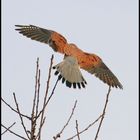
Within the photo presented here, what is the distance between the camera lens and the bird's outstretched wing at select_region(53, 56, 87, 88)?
5.16m

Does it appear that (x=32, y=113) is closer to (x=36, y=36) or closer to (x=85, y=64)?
(x=85, y=64)

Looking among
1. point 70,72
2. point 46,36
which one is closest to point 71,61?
point 70,72

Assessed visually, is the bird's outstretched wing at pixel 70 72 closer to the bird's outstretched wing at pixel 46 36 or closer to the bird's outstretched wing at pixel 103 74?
the bird's outstretched wing at pixel 46 36

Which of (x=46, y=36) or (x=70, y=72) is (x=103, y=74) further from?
(x=70, y=72)

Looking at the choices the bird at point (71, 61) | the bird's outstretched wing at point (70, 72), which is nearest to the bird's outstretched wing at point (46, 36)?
the bird at point (71, 61)

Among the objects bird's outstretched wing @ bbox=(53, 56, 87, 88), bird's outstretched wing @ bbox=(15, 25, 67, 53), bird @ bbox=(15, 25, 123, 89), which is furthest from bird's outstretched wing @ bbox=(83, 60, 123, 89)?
bird's outstretched wing @ bbox=(53, 56, 87, 88)

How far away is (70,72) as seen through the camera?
5594 mm

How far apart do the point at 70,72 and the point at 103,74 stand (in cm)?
189

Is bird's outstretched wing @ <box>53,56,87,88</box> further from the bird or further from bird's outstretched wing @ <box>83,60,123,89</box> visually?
bird's outstretched wing @ <box>83,60,123,89</box>

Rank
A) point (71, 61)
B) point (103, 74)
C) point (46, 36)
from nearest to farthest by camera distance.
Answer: point (71, 61) < point (46, 36) < point (103, 74)

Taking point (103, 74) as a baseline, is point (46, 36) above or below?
above

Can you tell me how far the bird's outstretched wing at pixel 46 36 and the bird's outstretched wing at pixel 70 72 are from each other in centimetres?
51

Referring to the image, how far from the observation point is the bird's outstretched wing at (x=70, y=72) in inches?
203

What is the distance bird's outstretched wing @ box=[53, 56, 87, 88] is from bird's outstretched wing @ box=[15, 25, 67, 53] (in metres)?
0.51
